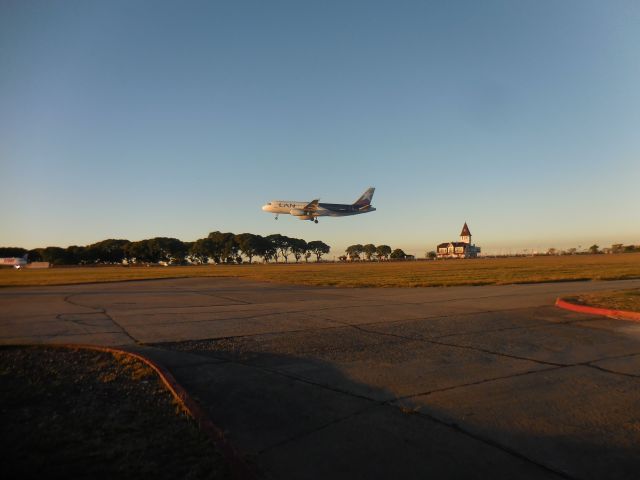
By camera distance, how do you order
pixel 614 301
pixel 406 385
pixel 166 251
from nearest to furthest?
pixel 406 385
pixel 614 301
pixel 166 251

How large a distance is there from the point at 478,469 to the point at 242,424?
7.73 feet

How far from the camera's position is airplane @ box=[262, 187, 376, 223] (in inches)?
2776

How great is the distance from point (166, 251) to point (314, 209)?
9466 centimetres

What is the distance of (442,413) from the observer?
16.8 ft

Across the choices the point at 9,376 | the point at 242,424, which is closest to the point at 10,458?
the point at 242,424

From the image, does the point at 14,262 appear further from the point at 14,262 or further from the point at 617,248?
the point at 617,248

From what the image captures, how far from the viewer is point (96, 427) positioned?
455 centimetres

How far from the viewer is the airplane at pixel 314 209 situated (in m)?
70.5

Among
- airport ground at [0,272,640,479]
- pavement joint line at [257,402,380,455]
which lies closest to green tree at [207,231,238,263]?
airport ground at [0,272,640,479]

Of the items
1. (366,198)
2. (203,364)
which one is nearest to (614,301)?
(203,364)

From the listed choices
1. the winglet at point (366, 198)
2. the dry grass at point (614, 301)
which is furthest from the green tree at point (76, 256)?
the dry grass at point (614, 301)

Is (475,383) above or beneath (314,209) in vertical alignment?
beneath

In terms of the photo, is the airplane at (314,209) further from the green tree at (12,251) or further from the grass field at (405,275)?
the green tree at (12,251)

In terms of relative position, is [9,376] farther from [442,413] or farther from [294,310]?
[294,310]
